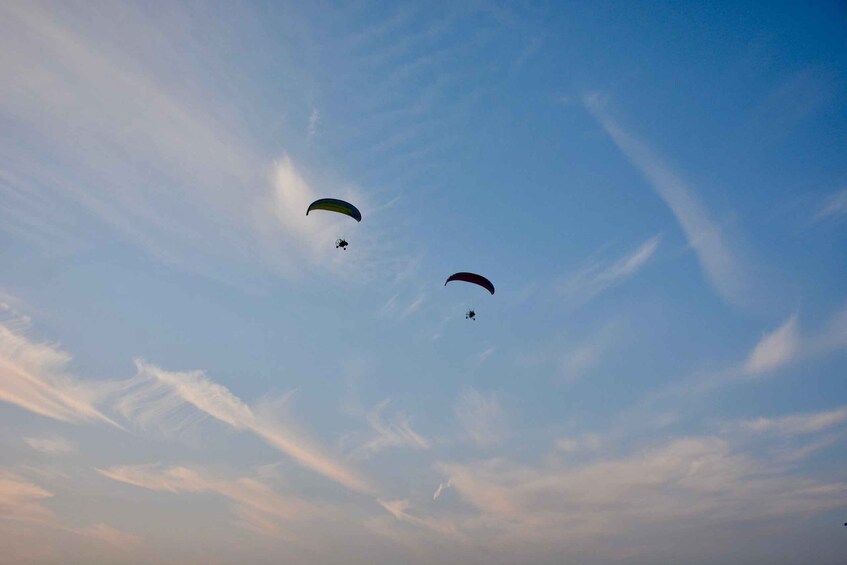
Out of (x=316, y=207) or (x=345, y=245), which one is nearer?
(x=316, y=207)

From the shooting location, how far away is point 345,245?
72500mm

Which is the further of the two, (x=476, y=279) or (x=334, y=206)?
(x=476, y=279)

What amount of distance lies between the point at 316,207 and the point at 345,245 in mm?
7227

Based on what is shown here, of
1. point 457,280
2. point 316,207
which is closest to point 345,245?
point 316,207

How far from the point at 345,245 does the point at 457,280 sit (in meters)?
14.9

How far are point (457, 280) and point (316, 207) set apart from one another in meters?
19.9

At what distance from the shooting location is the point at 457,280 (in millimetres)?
73312

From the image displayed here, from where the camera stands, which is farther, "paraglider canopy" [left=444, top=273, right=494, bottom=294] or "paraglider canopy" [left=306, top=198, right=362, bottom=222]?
"paraglider canopy" [left=444, top=273, right=494, bottom=294]

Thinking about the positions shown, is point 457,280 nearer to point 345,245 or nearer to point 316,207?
point 345,245

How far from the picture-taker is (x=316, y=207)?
6719 centimetres

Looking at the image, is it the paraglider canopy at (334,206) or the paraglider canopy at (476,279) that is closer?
the paraglider canopy at (334,206)
